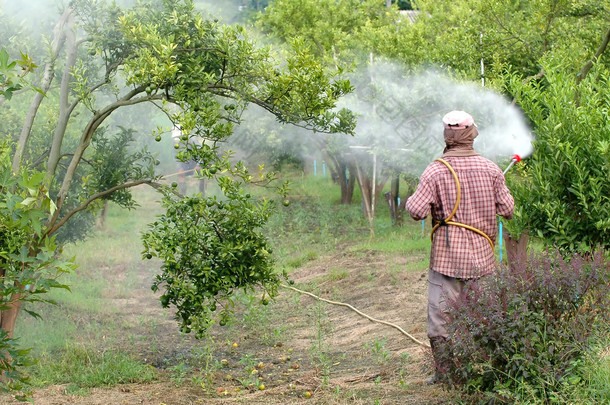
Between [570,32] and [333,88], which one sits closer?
[333,88]

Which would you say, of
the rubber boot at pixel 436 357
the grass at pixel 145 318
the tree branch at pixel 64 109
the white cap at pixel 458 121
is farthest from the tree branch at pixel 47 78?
the rubber boot at pixel 436 357

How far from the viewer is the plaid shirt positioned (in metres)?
5.36

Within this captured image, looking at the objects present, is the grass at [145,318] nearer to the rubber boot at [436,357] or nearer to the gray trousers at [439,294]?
the rubber boot at [436,357]

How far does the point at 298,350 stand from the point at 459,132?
3479mm

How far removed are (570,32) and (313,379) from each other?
7220mm

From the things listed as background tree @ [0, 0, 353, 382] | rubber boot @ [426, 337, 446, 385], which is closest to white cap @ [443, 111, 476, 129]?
background tree @ [0, 0, 353, 382]

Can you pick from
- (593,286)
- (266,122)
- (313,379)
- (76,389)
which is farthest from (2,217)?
(266,122)

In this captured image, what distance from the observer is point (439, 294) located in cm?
545

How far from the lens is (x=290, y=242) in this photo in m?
15.4

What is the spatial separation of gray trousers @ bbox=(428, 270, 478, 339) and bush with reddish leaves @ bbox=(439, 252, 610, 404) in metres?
0.47

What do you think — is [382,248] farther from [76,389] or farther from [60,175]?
[76,389]

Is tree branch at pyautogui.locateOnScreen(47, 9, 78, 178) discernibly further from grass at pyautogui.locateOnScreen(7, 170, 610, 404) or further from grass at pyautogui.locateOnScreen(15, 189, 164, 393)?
grass at pyautogui.locateOnScreen(7, 170, 610, 404)

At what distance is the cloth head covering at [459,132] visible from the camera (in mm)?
5434

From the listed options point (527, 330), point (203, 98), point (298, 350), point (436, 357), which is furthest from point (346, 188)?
point (527, 330)
